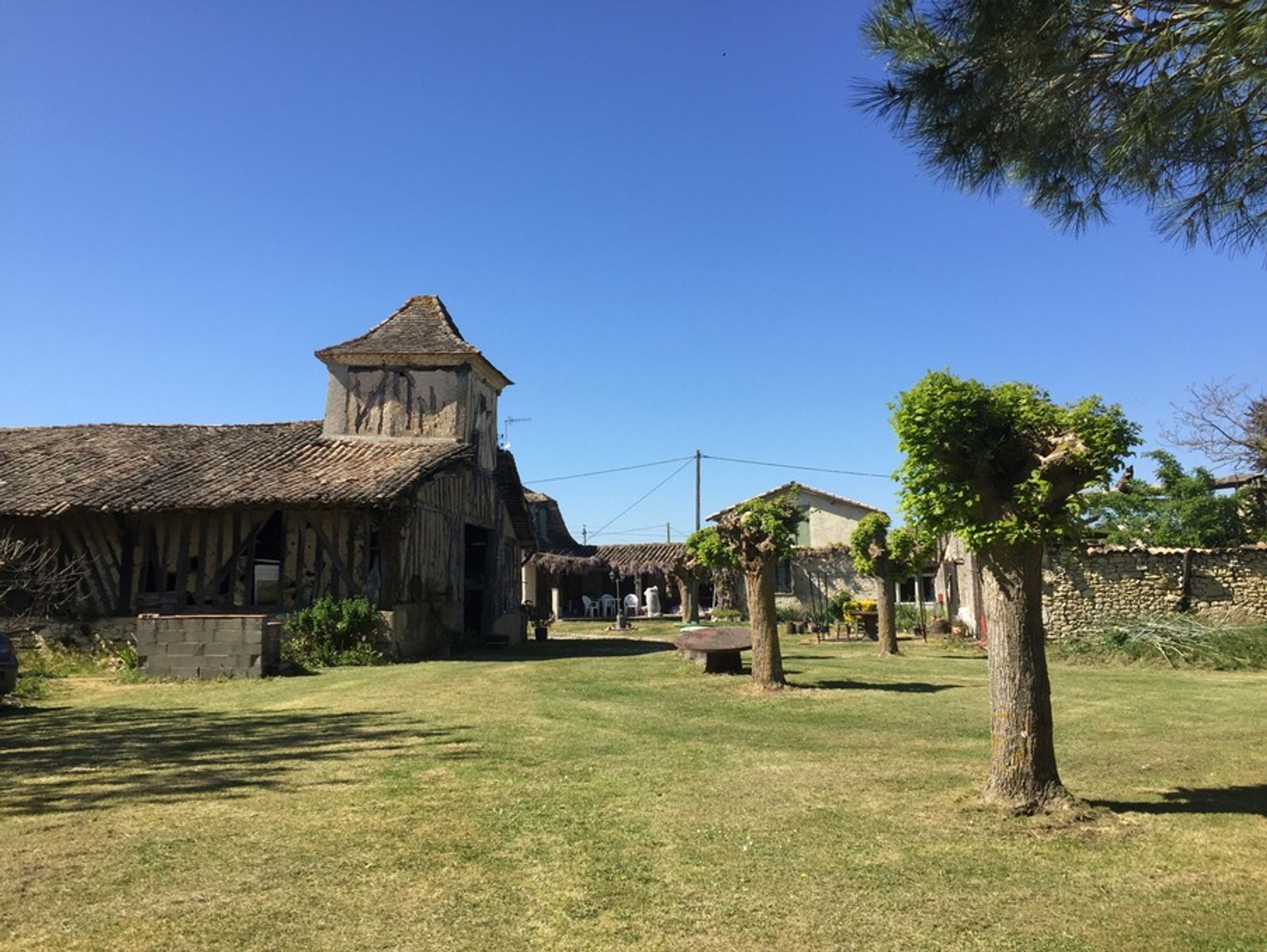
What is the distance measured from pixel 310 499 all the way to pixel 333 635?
2757 millimetres

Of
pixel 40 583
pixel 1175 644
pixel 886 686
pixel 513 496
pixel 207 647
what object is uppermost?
pixel 513 496

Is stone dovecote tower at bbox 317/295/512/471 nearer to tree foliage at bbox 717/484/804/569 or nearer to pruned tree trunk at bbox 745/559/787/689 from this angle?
tree foliage at bbox 717/484/804/569

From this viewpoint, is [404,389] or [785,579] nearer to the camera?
[404,389]

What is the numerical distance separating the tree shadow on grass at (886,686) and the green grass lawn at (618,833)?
6.53ft

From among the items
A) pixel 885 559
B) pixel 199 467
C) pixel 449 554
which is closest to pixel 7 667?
pixel 199 467

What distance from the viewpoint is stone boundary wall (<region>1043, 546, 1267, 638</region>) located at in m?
18.0

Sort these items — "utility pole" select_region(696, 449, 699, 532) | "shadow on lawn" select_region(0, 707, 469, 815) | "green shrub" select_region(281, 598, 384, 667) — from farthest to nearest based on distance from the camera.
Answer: "utility pole" select_region(696, 449, 699, 532) → "green shrub" select_region(281, 598, 384, 667) → "shadow on lawn" select_region(0, 707, 469, 815)

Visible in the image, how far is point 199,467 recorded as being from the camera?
769 inches

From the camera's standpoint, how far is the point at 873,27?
6.23 meters

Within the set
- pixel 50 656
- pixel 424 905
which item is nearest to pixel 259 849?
pixel 424 905

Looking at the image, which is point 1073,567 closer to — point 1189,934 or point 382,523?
point 382,523

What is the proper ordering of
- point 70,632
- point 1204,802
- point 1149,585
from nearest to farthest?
point 1204,802
point 70,632
point 1149,585

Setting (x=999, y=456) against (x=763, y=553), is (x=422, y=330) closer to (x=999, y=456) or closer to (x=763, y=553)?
(x=763, y=553)

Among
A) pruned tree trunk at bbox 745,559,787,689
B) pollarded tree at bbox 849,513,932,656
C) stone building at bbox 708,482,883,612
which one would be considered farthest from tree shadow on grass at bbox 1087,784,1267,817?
stone building at bbox 708,482,883,612
